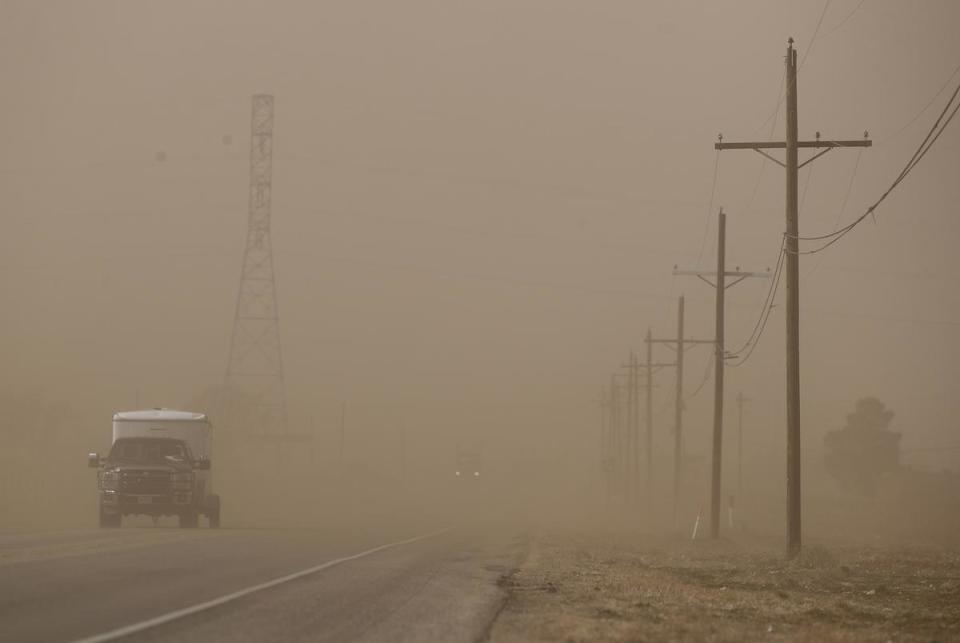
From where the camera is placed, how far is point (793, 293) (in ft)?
109

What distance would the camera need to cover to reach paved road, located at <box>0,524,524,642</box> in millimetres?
14305

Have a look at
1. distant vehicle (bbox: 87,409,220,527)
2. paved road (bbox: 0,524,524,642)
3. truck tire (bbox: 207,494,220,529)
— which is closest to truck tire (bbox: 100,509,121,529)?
distant vehicle (bbox: 87,409,220,527)

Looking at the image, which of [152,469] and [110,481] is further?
[152,469]

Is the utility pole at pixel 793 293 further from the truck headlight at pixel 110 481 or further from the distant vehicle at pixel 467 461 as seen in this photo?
the distant vehicle at pixel 467 461

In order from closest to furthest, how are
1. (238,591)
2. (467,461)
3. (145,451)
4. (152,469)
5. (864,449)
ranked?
1. (238,591)
2. (152,469)
3. (145,451)
4. (864,449)
5. (467,461)

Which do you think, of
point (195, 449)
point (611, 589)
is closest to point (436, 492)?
point (195, 449)

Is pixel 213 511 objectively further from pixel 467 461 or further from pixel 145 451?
pixel 467 461

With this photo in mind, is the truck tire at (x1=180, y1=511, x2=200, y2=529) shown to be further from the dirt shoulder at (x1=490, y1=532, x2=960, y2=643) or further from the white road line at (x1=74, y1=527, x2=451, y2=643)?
the white road line at (x1=74, y1=527, x2=451, y2=643)

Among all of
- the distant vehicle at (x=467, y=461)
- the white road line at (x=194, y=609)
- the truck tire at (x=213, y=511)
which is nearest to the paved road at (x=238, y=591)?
the white road line at (x=194, y=609)

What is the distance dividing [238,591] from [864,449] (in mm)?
114432

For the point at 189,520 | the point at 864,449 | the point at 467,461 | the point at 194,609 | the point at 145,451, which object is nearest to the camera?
the point at 194,609

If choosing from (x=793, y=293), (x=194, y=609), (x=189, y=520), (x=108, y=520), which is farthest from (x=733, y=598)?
(x=189, y=520)

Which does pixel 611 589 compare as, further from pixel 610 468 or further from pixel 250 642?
pixel 610 468

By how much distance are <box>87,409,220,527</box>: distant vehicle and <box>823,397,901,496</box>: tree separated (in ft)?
Result: 308
